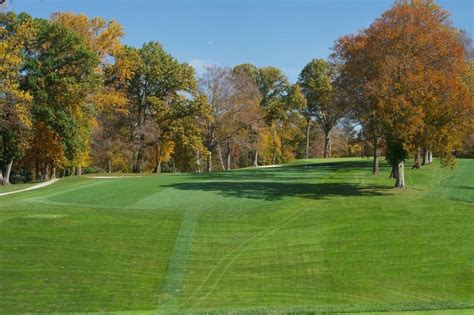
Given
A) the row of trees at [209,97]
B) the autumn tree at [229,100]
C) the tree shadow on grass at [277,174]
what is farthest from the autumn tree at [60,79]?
the autumn tree at [229,100]

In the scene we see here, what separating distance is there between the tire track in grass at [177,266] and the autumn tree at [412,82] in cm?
1020

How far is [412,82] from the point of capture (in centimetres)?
2356

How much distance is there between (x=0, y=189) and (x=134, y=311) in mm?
23867

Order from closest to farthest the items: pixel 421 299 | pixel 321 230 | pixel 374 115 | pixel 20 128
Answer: pixel 421 299 → pixel 321 230 → pixel 374 115 → pixel 20 128

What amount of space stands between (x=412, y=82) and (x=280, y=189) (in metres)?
8.69

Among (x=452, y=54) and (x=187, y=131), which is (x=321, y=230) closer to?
(x=452, y=54)

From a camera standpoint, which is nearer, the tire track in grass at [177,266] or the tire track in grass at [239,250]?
the tire track in grass at [177,266]

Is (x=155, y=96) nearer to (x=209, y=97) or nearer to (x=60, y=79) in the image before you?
(x=209, y=97)

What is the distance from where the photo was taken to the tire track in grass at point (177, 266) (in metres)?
13.7

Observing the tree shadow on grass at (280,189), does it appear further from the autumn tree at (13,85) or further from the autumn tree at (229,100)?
the autumn tree at (229,100)

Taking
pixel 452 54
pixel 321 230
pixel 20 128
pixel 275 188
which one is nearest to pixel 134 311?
pixel 321 230

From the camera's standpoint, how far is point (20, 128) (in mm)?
35469

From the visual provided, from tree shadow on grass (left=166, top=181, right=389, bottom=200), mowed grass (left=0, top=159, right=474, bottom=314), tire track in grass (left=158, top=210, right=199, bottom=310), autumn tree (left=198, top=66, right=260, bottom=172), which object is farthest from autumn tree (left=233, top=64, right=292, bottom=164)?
tire track in grass (left=158, top=210, right=199, bottom=310)

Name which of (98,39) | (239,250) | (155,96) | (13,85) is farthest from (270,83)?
(239,250)
